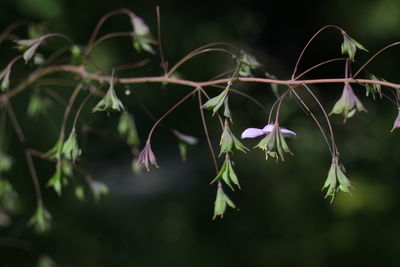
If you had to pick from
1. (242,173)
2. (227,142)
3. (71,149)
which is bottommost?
(242,173)

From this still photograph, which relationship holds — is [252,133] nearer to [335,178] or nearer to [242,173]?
[335,178]

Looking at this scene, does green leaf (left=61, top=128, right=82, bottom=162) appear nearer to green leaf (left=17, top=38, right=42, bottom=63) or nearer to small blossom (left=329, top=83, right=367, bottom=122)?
green leaf (left=17, top=38, right=42, bottom=63)

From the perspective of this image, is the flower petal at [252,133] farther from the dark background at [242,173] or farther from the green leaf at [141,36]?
the dark background at [242,173]

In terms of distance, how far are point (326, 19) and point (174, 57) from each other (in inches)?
48.4

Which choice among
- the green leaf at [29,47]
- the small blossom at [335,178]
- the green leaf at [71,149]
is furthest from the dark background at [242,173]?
the small blossom at [335,178]

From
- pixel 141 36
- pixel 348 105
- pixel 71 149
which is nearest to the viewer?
pixel 348 105

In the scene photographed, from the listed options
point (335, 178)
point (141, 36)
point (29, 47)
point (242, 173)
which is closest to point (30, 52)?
point (29, 47)

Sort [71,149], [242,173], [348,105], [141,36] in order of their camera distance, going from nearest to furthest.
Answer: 1. [348,105]
2. [71,149]
3. [141,36]
4. [242,173]

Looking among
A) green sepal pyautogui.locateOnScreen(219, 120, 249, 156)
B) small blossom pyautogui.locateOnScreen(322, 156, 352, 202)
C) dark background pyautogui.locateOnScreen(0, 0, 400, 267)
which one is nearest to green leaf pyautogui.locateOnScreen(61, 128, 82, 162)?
green sepal pyautogui.locateOnScreen(219, 120, 249, 156)

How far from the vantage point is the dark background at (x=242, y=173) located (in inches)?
146

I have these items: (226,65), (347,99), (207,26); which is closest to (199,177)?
(226,65)

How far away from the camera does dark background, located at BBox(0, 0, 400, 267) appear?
146 inches

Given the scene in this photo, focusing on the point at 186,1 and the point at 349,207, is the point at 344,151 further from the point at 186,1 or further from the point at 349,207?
the point at 186,1

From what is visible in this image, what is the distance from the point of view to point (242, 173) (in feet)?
14.8
